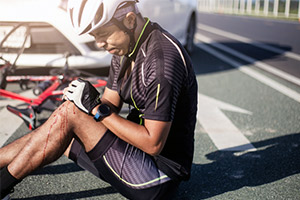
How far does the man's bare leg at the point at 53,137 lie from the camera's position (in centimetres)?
228

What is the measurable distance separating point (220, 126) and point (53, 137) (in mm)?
2316

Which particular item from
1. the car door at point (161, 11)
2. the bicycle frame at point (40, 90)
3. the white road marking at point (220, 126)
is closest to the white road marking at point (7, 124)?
the bicycle frame at point (40, 90)

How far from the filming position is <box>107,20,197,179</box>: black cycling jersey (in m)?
2.13

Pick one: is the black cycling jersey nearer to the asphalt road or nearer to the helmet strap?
the helmet strap

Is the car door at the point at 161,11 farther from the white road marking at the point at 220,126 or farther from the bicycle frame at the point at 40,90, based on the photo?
the white road marking at the point at 220,126

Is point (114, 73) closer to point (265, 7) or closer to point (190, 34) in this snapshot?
point (190, 34)

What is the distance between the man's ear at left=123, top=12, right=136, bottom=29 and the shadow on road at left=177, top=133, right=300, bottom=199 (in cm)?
132

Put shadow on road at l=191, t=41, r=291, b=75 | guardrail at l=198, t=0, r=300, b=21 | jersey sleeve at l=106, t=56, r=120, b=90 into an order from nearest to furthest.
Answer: jersey sleeve at l=106, t=56, r=120, b=90, shadow on road at l=191, t=41, r=291, b=75, guardrail at l=198, t=0, r=300, b=21

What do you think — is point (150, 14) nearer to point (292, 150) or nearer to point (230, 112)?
point (230, 112)

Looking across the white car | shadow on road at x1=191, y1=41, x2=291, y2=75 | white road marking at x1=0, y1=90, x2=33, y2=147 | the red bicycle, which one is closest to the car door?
the white car

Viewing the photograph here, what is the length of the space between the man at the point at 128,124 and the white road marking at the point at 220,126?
1.33m

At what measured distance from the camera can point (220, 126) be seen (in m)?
4.15

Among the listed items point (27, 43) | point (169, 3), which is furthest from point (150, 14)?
point (27, 43)

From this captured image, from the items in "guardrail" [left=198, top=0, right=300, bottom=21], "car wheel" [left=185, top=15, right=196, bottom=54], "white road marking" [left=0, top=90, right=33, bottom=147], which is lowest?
"guardrail" [left=198, top=0, right=300, bottom=21]
